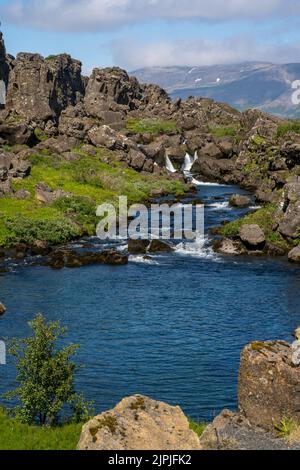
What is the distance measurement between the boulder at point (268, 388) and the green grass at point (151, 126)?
435 feet

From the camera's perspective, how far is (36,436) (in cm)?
2970

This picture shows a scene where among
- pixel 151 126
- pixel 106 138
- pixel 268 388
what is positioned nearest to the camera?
pixel 268 388

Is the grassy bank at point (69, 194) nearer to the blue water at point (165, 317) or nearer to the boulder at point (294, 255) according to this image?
the blue water at point (165, 317)

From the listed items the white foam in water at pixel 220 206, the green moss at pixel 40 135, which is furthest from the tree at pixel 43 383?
the green moss at pixel 40 135

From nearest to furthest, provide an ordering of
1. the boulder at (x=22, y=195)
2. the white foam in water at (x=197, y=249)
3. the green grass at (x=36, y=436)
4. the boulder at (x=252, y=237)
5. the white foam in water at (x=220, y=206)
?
the green grass at (x=36, y=436), the boulder at (x=252, y=237), the white foam in water at (x=197, y=249), the boulder at (x=22, y=195), the white foam in water at (x=220, y=206)

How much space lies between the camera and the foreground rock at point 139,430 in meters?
24.1

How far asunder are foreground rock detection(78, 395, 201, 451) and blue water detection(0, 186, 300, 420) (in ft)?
42.7

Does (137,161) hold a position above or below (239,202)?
above

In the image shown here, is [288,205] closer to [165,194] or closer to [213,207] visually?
[213,207]

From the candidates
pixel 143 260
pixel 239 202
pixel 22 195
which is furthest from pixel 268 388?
pixel 239 202

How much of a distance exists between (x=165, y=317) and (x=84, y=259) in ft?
66.0

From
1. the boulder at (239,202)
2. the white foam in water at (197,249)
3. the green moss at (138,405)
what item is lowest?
the white foam in water at (197,249)

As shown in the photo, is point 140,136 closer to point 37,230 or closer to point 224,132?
point 224,132
